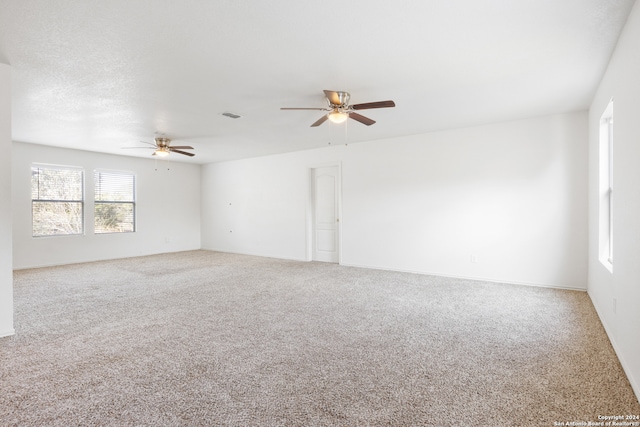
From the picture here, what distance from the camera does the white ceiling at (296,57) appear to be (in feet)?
7.22

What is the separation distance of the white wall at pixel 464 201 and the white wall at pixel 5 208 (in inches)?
196

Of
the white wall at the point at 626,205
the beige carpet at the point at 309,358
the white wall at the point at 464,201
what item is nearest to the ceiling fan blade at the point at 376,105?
the white wall at the point at 626,205

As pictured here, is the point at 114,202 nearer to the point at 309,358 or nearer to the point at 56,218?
the point at 56,218

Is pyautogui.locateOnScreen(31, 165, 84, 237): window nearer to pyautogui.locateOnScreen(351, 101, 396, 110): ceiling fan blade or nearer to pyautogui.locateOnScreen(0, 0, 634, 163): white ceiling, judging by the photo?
pyautogui.locateOnScreen(0, 0, 634, 163): white ceiling

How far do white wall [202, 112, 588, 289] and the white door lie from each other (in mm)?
231

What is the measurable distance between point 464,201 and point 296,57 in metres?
3.79

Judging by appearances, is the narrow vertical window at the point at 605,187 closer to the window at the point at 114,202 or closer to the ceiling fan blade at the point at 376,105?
the ceiling fan blade at the point at 376,105

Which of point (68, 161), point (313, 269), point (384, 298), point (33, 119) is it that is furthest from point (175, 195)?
point (384, 298)

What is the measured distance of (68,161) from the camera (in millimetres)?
6855

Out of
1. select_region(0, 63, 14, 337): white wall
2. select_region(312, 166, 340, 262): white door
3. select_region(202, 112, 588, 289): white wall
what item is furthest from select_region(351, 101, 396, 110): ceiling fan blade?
select_region(312, 166, 340, 262): white door

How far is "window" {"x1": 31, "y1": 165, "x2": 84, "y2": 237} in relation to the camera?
6.48m

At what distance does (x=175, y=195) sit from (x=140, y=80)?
5.89m

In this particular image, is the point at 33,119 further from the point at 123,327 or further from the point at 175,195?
the point at 175,195

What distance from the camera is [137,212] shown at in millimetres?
7996
